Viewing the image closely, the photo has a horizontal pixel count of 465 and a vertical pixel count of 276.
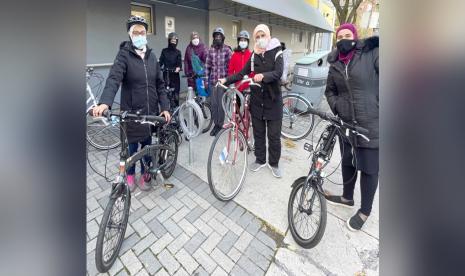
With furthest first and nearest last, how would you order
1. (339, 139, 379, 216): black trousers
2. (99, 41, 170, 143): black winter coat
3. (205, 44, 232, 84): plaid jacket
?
(205, 44, 232, 84): plaid jacket
(99, 41, 170, 143): black winter coat
(339, 139, 379, 216): black trousers

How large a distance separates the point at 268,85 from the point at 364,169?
1.46m

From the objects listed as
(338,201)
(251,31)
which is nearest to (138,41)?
(338,201)

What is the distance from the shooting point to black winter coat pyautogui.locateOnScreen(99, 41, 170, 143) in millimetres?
2414

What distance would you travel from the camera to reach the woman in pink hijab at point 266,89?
3074 millimetres

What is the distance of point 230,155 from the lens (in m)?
3.13

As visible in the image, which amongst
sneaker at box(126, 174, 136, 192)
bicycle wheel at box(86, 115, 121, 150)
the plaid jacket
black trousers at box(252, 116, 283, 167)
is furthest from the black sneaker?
bicycle wheel at box(86, 115, 121, 150)

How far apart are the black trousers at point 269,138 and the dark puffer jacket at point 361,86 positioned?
110cm

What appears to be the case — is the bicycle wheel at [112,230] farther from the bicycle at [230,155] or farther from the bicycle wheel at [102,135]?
the bicycle wheel at [102,135]

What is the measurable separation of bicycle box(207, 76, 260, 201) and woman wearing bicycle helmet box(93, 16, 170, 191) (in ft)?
2.26

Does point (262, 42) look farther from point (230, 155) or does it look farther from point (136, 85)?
point (136, 85)

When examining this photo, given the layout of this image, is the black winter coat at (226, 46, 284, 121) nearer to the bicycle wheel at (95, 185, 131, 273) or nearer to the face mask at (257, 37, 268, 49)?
the face mask at (257, 37, 268, 49)
